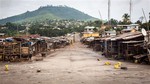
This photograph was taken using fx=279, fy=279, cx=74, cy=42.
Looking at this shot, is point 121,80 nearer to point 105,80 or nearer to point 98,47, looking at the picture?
point 105,80

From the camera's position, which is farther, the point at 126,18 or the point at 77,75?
the point at 126,18

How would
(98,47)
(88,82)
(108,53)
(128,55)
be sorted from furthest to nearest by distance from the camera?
(98,47)
(108,53)
(128,55)
(88,82)

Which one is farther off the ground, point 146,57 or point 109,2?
point 109,2

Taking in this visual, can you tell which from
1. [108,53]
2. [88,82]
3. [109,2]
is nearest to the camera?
[88,82]

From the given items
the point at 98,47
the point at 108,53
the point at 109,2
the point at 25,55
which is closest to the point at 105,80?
the point at 25,55

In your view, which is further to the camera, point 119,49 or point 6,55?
point 119,49

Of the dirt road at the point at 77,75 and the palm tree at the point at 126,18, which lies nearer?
the dirt road at the point at 77,75

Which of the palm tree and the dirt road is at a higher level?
the palm tree

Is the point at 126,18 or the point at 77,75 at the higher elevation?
the point at 126,18

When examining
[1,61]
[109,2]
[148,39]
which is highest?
[109,2]

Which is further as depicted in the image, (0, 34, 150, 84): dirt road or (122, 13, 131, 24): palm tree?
(122, 13, 131, 24): palm tree

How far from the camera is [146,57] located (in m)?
25.1

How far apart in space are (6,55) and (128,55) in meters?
12.7

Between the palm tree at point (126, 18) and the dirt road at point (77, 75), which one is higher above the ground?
the palm tree at point (126, 18)
